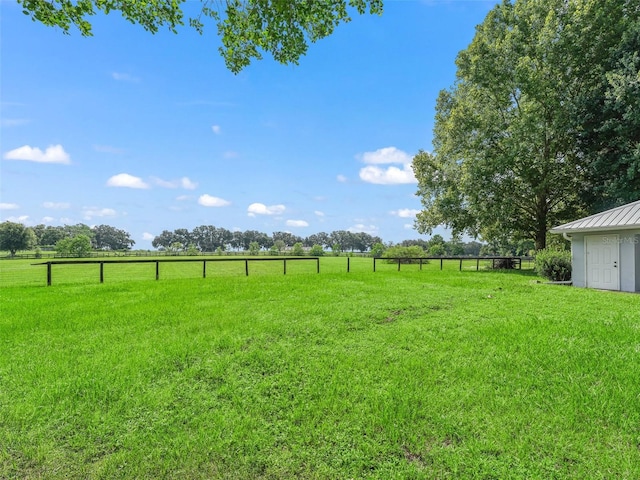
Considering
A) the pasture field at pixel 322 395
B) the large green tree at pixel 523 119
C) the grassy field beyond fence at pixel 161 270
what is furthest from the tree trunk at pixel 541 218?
the pasture field at pixel 322 395

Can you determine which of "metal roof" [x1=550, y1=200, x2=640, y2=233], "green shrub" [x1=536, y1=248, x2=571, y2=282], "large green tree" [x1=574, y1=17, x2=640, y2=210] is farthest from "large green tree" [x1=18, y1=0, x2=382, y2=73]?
"large green tree" [x1=574, y1=17, x2=640, y2=210]

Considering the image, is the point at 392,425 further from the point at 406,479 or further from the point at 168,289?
the point at 168,289

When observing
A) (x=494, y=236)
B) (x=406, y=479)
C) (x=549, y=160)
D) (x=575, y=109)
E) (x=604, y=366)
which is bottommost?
(x=406, y=479)

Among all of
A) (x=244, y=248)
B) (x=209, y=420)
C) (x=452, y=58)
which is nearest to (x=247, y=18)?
(x=209, y=420)

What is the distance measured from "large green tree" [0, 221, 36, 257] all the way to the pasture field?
79.3 meters

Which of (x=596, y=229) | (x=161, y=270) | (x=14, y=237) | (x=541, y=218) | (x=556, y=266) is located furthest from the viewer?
(x=14, y=237)

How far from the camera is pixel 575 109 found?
14.5 metres

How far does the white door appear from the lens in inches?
417

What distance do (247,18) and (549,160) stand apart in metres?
17.1

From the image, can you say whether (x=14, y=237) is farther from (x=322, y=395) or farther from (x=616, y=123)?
(x=616, y=123)

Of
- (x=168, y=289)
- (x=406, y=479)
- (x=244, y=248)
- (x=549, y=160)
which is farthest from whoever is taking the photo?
(x=244, y=248)

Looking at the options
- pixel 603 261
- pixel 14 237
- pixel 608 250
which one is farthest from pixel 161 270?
pixel 14 237

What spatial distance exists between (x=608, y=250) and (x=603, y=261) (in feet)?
1.34

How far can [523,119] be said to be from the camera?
14.7m
